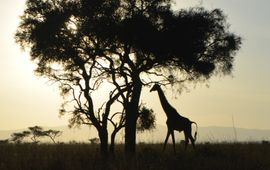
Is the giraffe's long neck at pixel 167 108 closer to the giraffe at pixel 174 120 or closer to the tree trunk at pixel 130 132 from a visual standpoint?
the giraffe at pixel 174 120

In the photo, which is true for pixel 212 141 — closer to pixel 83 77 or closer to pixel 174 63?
pixel 174 63

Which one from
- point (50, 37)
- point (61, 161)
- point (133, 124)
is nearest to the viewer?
point (61, 161)

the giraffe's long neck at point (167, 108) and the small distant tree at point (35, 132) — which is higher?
the small distant tree at point (35, 132)

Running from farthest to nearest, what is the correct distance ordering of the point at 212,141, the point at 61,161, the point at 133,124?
the point at 212,141
the point at 133,124
the point at 61,161

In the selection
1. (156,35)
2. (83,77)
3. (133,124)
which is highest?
(156,35)

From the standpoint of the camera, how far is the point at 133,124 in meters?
29.3

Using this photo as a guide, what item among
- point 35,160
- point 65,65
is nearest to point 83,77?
point 65,65

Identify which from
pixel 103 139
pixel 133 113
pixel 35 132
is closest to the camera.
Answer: pixel 103 139

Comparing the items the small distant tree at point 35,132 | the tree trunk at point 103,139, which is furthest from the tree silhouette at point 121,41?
the small distant tree at point 35,132

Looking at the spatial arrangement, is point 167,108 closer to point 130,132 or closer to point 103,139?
point 130,132

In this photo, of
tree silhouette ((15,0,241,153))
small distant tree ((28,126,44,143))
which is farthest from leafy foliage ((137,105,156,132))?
small distant tree ((28,126,44,143))

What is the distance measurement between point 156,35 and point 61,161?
990cm

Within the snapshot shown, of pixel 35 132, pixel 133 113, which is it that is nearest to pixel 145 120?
pixel 133 113

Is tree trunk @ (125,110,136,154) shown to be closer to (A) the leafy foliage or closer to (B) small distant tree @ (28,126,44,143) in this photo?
(A) the leafy foliage
